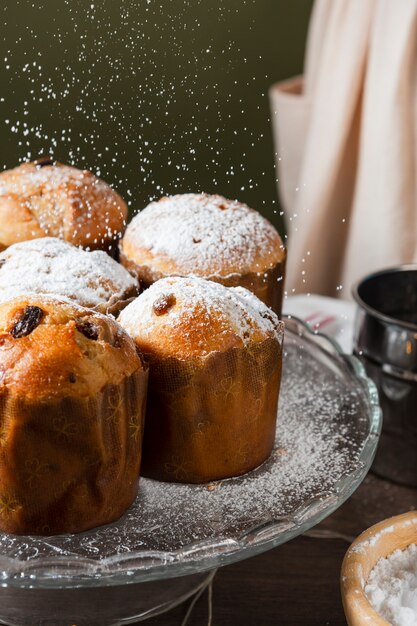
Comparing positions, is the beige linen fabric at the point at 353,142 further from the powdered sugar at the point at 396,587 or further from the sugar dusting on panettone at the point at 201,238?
the powdered sugar at the point at 396,587

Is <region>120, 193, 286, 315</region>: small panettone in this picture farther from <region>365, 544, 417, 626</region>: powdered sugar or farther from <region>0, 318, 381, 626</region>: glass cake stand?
<region>365, 544, 417, 626</region>: powdered sugar

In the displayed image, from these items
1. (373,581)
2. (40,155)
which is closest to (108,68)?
(40,155)

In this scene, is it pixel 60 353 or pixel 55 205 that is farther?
pixel 55 205

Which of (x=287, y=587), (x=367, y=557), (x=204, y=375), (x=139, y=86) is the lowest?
(x=287, y=587)

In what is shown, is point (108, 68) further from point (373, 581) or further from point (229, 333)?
point (373, 581)

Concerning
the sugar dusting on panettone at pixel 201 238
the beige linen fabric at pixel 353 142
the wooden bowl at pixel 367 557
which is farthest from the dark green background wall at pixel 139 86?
the beige linen fabric at pixel 353 142

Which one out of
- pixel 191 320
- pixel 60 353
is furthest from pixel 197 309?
pixel 60 353

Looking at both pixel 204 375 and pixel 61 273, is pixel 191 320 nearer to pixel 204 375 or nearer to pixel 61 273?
pixel 204 375
